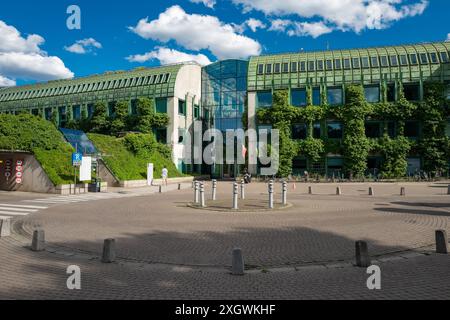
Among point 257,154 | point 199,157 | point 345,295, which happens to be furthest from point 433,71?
point 345,295

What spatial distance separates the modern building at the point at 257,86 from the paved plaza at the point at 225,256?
32.0 meters

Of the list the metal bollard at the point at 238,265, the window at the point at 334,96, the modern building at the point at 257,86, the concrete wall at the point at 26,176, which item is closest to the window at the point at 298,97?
the modern building at the point at 257,86

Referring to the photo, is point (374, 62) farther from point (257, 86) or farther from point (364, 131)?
point (257, 86)

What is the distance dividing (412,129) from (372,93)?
6.65 m

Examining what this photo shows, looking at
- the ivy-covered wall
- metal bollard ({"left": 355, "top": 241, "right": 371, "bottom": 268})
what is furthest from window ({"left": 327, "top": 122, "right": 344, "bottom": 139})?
metal bollard ({"left": 355, "top": 241, "right": 371, "bottom": 268})

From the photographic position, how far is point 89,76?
6109 centimetres

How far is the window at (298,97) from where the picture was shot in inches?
1788

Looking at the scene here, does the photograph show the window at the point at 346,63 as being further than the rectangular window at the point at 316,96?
No

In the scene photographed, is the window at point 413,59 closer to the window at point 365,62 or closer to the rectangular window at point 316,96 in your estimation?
the window at point 365,62

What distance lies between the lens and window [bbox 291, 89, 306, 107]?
4541 cm

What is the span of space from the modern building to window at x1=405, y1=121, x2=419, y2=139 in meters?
0.11

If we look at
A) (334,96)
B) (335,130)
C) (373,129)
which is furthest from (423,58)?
(335,130)

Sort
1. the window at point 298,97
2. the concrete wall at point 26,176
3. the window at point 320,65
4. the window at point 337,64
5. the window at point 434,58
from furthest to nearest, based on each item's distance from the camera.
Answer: the window at point 298,97 → the window at point 320,65 → the window at point 337,64 → the window at point 434,58 → the concrete wall at point 26,176
